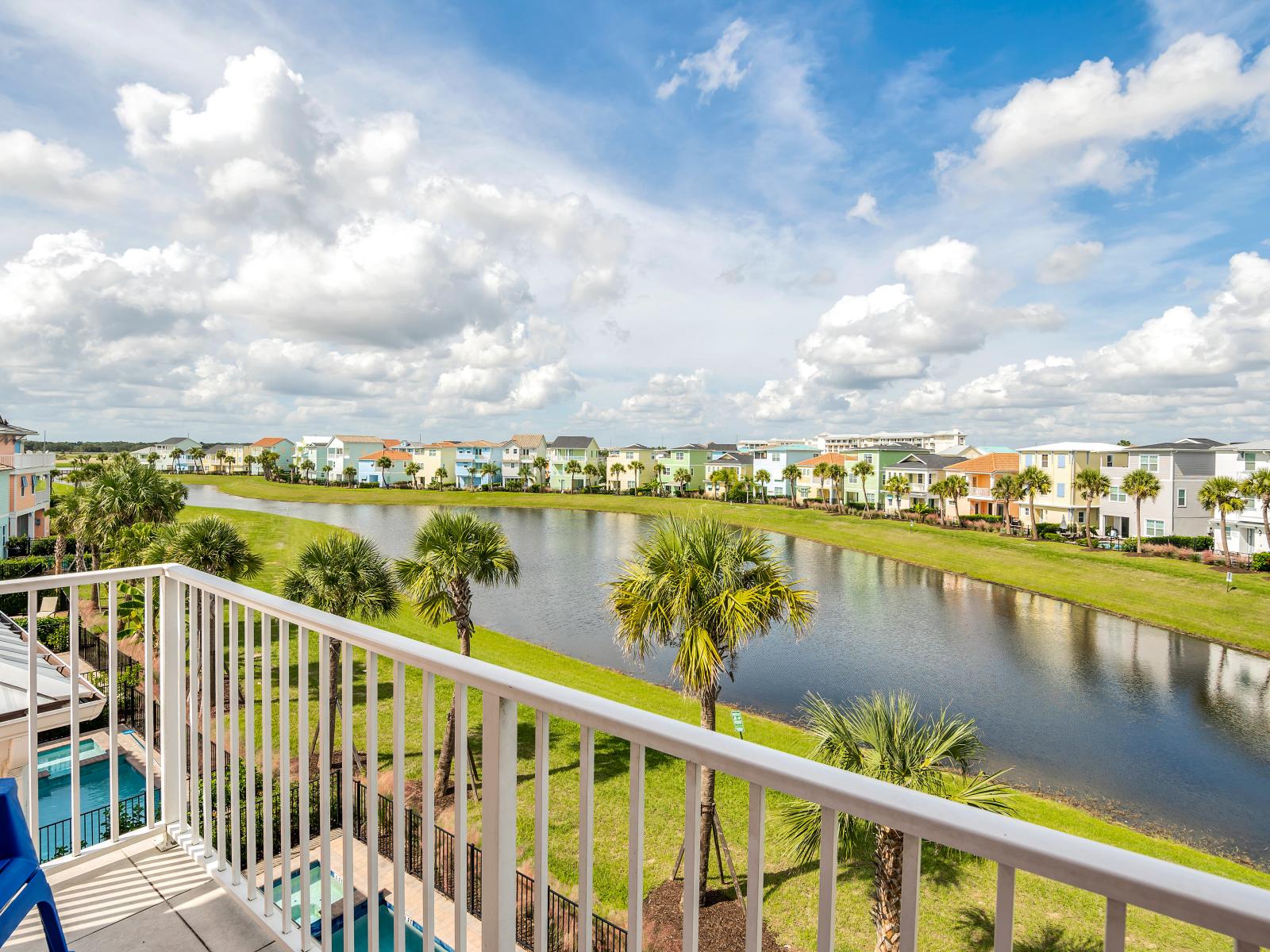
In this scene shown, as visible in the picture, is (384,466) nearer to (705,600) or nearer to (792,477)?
(792,477)

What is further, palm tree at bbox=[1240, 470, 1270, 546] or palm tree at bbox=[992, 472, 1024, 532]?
palm tree at bbox=[992, 472, 1024, 532]

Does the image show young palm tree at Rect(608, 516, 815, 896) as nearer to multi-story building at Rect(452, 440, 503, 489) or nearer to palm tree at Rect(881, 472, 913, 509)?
palm tree at Rect(881, 472, 913, 509)

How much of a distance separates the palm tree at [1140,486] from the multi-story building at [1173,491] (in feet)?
1.42

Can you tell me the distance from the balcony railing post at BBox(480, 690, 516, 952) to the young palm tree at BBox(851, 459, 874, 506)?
63.5m

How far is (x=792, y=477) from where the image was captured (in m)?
69.1

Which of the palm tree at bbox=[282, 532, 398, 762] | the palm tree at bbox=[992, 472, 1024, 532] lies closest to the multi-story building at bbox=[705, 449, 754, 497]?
the palm tree at bbox=[992, 472, 1024, 532]

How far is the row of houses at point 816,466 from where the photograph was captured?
37.6 meters

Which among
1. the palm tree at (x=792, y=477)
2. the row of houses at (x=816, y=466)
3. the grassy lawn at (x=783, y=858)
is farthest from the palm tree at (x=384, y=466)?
the grassy lawn at (x=783, y=858)

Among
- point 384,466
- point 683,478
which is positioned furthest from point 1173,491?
point 384,466

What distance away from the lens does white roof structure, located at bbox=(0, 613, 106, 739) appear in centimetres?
268

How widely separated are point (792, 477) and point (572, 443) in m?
31.4

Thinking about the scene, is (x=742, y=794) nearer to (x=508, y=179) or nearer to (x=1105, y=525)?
(x=508, y=179)

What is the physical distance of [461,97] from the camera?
918cm

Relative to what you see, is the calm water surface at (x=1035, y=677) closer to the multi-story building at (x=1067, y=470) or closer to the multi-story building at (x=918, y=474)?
the multi-story building at (x=1067, y=470)
